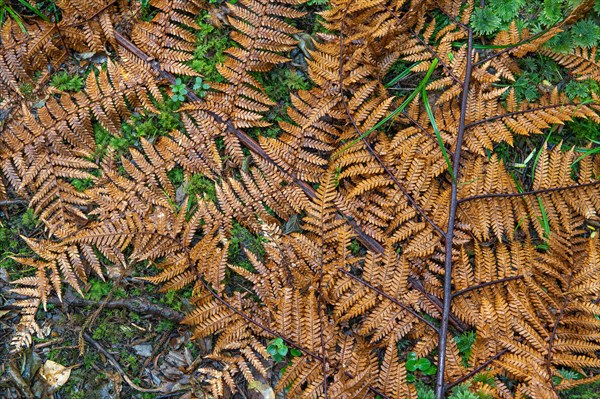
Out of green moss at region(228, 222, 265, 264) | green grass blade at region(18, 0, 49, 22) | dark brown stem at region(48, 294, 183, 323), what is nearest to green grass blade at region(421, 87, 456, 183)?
green moss at region(228, 222, 265, 264)

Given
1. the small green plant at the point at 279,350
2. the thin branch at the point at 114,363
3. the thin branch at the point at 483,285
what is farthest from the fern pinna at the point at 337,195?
the thin branch at the point at 114,363

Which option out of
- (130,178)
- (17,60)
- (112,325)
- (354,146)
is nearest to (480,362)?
(354,146)

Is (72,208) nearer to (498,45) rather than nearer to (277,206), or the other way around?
(277,206)

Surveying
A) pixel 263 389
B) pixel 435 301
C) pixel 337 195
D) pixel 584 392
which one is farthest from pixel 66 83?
pixel 584 392

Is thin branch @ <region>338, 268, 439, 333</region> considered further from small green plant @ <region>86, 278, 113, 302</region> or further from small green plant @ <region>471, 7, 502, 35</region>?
Result: small green plant @ <region>471, 7, 502, 35</region>

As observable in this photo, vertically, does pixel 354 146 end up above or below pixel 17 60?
below

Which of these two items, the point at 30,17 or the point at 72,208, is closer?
the point at 72,208
